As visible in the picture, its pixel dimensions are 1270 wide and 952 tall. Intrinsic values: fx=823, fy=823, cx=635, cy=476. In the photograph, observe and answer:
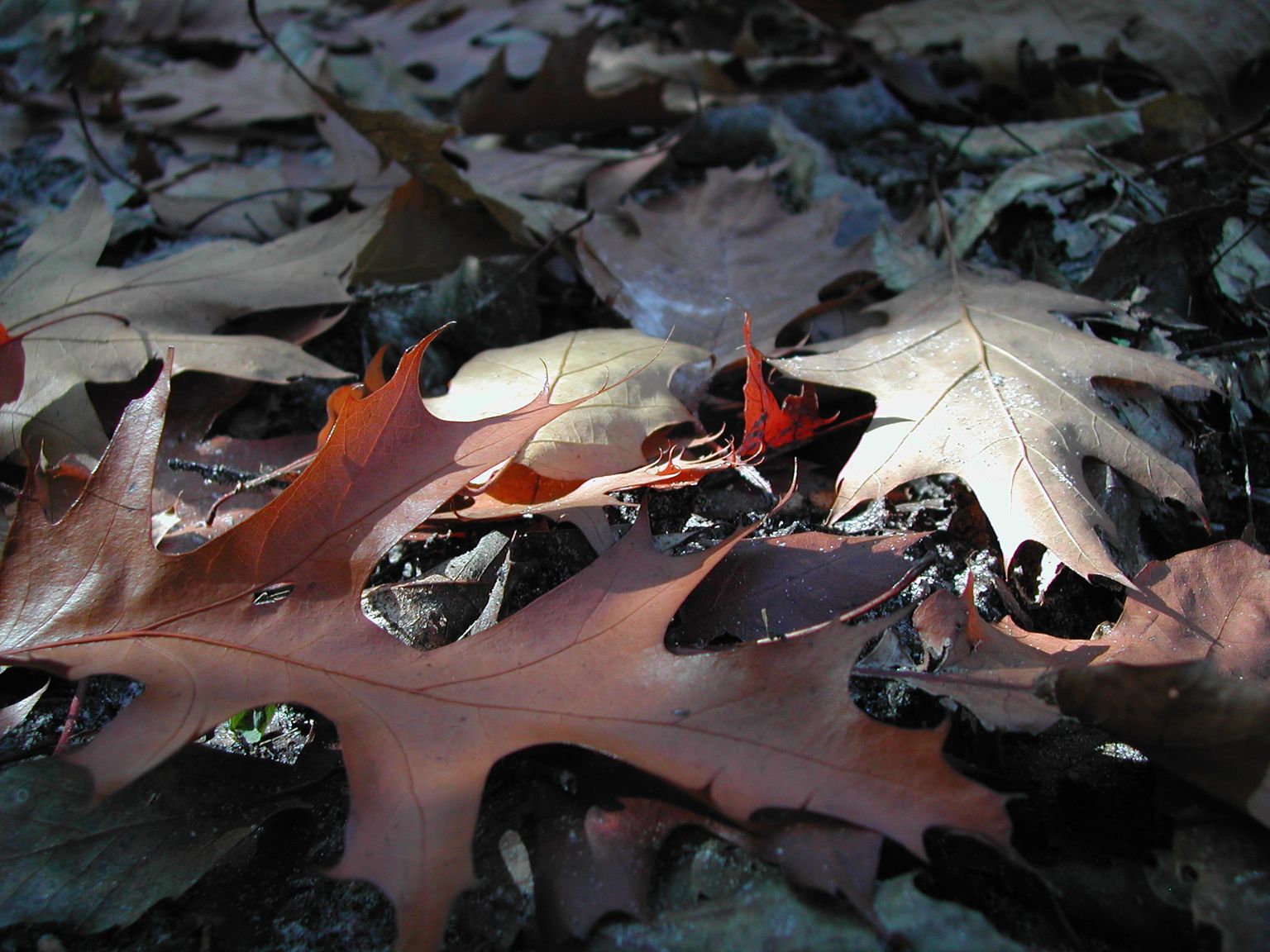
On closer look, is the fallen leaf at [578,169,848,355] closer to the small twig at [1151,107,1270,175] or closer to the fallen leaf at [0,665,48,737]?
the small twig at [1151,107,1270,175]

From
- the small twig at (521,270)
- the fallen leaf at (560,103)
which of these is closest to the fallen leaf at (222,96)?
the fallen leaf at (560,103)

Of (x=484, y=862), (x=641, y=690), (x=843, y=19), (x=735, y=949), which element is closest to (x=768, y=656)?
(x=641, y=690)

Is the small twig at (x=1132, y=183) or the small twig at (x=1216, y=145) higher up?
the small twig at (x=1216, y=145)

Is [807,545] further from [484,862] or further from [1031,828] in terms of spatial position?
[484,862]

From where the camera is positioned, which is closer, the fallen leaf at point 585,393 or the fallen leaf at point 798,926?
the fallen leaf at point 798,926

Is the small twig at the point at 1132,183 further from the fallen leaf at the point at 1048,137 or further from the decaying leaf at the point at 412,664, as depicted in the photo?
the decaying leaf at the point at 412,664

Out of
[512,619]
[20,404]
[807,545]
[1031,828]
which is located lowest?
[1031,828]

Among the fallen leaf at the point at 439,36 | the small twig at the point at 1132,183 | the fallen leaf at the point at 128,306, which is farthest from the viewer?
the fallen leaf at the point at 439,36
